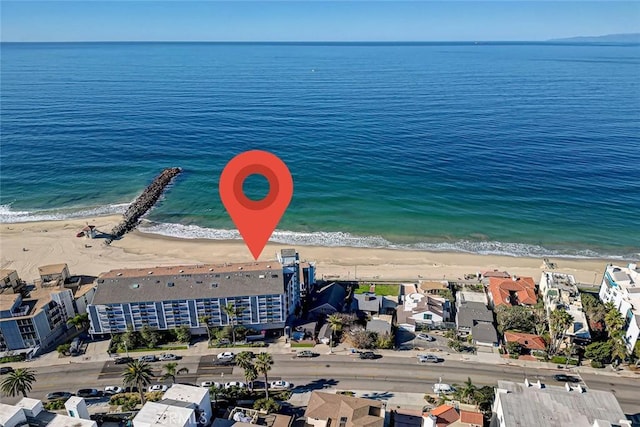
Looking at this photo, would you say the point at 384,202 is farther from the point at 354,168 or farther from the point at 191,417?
the point at 191,417

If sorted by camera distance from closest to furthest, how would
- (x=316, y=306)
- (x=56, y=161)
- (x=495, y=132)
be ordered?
(x=316, y=306) → (x=56, y=161) → (x=495, y=132)

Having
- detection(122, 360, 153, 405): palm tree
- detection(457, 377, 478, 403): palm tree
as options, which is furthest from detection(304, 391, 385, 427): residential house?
detection(122, 360, 153, 405): palm tree

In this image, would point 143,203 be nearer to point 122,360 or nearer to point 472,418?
point 122,360

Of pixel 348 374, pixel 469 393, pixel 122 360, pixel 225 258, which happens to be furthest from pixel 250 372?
pixel 225 258

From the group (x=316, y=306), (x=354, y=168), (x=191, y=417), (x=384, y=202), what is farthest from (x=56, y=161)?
(x=191, y=417)

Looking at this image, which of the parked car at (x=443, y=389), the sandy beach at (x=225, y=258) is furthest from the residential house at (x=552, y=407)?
the sandy beach at (x=225, y=258)
